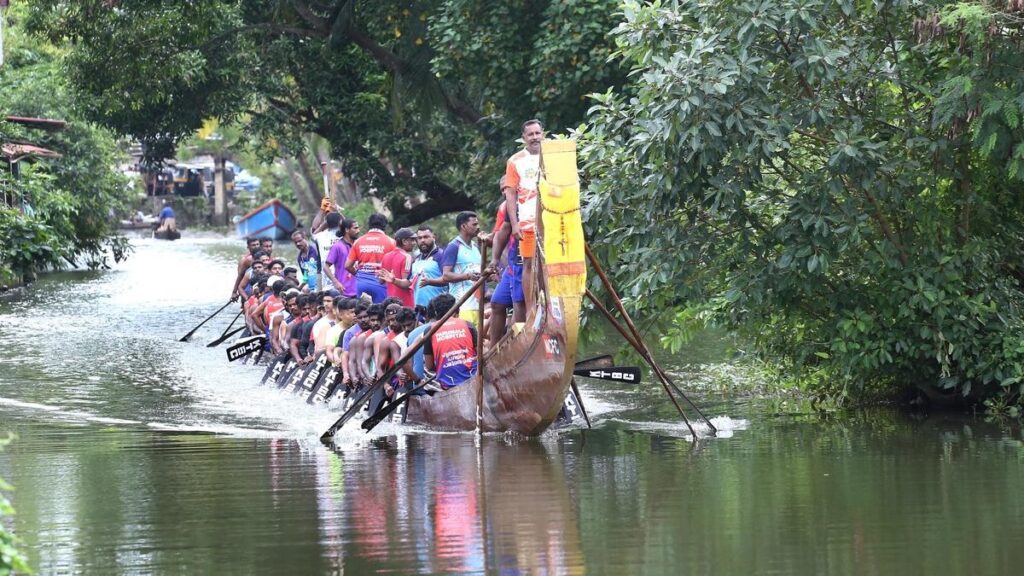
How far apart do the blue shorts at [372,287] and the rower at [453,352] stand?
3794mm

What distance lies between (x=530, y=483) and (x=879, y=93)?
455 cm

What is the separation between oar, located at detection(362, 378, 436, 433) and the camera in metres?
13.5

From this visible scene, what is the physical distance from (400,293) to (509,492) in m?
7.23

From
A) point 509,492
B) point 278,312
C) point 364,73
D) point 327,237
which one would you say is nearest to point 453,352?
point 509,492

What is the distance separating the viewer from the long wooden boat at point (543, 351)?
1146cm

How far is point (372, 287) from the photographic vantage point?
17.9 metres

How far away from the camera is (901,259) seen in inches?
508

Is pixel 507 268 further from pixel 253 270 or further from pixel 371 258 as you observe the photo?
pixel 253 270

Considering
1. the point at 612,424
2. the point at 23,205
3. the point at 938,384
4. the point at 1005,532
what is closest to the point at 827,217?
the point at 938,384

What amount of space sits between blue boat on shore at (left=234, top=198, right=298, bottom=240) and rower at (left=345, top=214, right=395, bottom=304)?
36.6 metres

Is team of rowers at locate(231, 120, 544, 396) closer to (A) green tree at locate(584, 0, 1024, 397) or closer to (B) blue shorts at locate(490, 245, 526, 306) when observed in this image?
(B) blue shorts at locate(490, 245, 526, 306)

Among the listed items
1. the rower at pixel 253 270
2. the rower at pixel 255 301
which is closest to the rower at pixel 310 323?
the rower at pixel 255 301

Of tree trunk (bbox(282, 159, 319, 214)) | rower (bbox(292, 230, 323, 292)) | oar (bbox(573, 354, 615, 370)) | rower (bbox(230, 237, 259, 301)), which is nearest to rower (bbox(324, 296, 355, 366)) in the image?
oar (bbox(573, 354, 615, 370))

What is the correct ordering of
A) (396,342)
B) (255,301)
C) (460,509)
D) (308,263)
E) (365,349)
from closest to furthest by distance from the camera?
(460,509), (396,342), (365,349), (255,301), (308,263)
